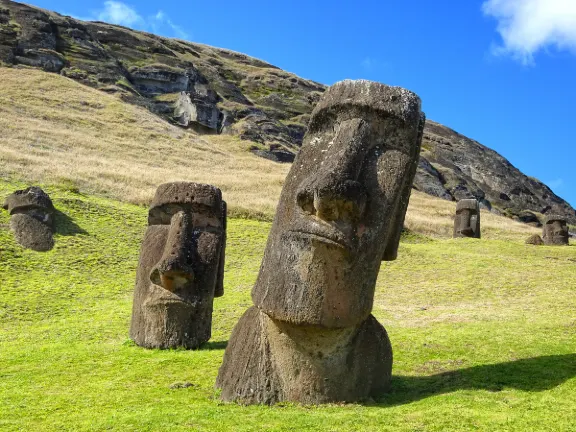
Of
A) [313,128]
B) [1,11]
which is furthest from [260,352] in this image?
[1,11]

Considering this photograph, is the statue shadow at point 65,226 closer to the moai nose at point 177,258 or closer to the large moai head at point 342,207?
the moai nose at point 177,258

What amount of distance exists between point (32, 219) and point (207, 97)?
60.8 metres

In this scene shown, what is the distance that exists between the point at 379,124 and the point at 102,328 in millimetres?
9671

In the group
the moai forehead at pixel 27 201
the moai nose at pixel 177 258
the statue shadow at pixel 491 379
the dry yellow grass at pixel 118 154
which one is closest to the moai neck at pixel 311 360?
the statue shadow at pixel 491 379

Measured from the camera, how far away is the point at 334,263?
744 cm

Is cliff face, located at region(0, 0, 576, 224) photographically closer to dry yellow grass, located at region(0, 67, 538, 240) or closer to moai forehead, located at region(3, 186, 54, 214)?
dry yellow grass, located at region(0, 67, 538, 240)

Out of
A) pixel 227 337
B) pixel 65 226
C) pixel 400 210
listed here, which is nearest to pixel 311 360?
pixel 400 210

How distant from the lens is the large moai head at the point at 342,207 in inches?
291

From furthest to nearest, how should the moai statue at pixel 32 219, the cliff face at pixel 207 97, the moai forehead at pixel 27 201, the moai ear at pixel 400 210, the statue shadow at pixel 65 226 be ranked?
the cliff face at pixel 207 97
the statue shadow at pixel 65 226
the moai forehead at pixel 27 201
the moai statue at pixel 32 219
the moai ear at pixel 400 210

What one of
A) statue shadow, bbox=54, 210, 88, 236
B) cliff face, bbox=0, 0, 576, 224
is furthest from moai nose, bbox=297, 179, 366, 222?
cliff face, bbox=0, 0, 576, 224

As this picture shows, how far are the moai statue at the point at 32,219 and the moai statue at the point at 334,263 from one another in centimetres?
1632

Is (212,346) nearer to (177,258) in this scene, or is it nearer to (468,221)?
(177,258)

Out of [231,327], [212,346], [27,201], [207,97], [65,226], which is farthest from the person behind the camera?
[207,97]

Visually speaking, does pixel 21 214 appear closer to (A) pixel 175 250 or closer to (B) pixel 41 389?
(A) pixel 175 250
